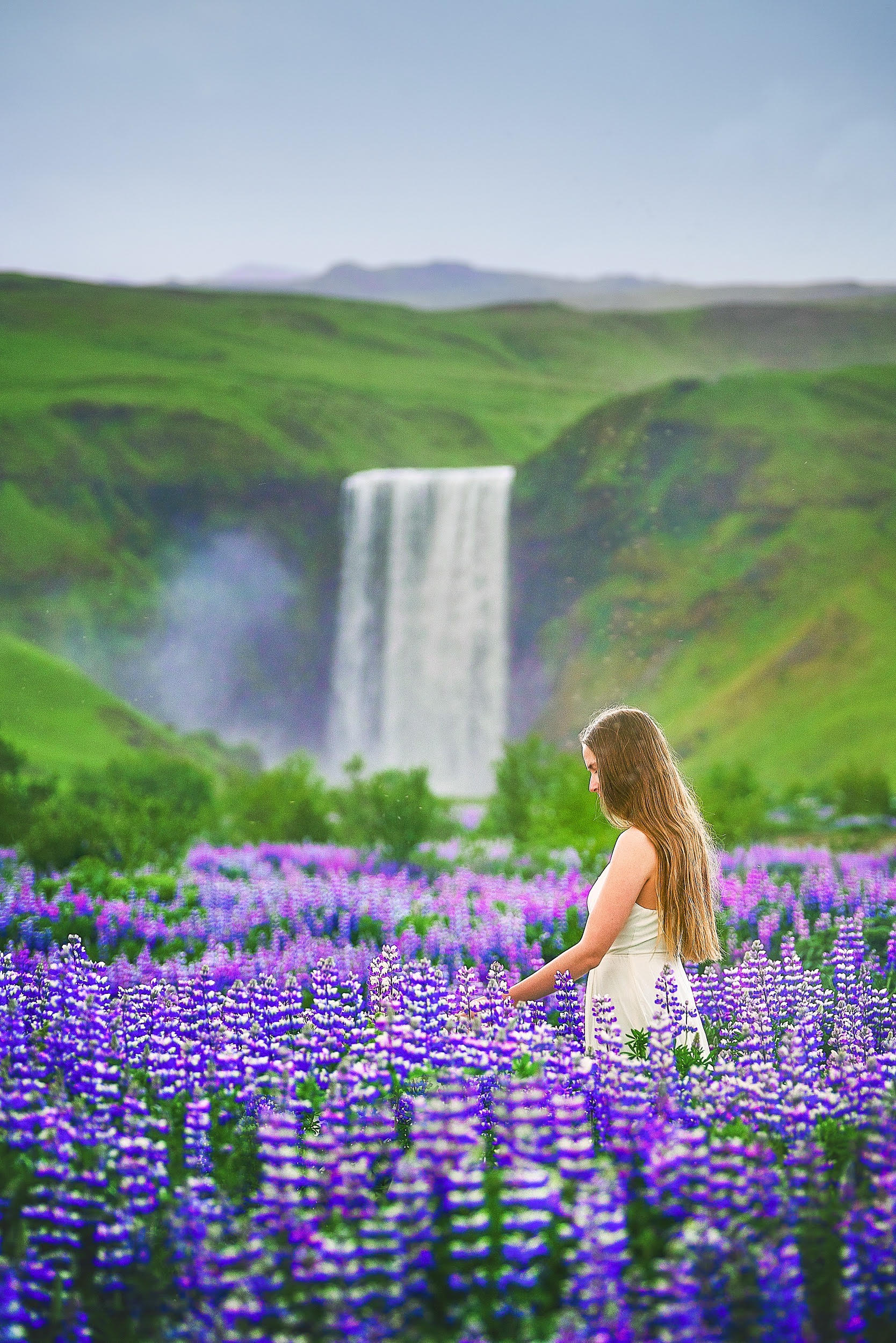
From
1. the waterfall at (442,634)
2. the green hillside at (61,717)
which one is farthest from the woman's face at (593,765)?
the waterfall at (442,634)

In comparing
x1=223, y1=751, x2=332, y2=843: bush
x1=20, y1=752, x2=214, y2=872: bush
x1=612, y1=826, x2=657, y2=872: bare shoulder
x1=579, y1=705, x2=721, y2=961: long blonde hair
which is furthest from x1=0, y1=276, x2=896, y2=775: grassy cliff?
x1=612, y1=826, x2=657, y2=872: bare shoulder

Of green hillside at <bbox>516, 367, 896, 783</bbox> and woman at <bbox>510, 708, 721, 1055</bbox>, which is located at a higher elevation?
green hillside at <bbox>516, 367, 896, 783</bbox>

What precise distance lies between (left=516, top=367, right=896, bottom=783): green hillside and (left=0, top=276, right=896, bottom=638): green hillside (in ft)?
11.9

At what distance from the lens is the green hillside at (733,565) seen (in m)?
27.4

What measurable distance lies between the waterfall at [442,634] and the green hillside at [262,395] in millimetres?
3082

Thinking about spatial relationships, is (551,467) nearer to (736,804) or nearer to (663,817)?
(736,804)

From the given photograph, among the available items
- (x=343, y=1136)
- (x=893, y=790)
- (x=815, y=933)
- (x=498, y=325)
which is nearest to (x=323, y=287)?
(x=498, y=325)

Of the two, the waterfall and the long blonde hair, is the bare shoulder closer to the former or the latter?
the long blonde hair

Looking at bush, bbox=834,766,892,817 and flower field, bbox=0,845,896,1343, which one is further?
bush, bbox=834,766,892,817

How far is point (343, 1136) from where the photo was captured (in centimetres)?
253

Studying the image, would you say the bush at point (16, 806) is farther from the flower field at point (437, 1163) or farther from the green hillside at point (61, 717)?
the green hillside at point (61, 717)

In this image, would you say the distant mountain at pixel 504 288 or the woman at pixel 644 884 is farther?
the distant mountain at pixel 504 288

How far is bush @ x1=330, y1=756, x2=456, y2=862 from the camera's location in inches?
399

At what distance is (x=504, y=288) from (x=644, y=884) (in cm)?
4552
